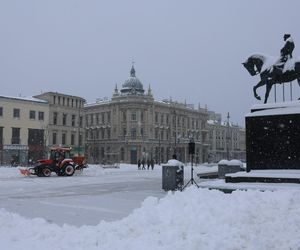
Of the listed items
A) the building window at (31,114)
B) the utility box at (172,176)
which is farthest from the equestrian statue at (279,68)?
the building window at (31,114)

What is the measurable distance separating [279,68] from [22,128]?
5466 centimetres

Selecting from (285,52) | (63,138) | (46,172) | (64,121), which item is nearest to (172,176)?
(285,52)

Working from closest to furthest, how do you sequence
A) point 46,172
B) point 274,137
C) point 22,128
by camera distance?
point 274,137
point 46,172
point 22,128

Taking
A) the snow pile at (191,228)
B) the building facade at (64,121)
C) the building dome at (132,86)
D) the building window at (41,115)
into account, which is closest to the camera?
the snow pile at (191,228)

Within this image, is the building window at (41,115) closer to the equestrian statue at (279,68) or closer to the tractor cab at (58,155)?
the tractor cab at (58,155)

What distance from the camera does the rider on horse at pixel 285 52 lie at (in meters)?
16.4

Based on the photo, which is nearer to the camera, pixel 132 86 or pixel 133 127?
pixel 133 127

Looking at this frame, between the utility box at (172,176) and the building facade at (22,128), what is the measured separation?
44.2 meters

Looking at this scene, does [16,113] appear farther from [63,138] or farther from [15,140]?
[63,138]

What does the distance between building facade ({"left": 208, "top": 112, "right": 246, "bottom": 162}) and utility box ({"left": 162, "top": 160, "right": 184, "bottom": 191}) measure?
9498 cm

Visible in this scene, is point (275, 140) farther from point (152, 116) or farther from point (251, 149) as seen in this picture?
point (152, 116)

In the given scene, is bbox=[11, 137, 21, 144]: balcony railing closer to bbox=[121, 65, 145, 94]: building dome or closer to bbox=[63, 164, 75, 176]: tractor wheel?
bbox=[63, 164, 75, 176]: tractor wheel

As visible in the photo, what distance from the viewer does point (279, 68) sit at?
16750mm

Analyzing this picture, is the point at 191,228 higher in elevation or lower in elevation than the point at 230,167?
lower
